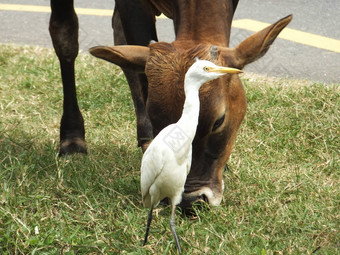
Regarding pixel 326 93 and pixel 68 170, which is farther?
pixel 326 93

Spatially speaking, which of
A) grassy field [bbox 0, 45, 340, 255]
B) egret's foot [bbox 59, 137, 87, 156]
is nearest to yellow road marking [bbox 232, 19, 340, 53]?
grassy field [bbox 0, 45, 340, 255]

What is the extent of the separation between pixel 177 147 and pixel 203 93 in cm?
36

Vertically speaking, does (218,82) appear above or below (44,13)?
above

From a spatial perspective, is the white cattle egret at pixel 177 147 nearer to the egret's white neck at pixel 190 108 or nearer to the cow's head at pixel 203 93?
the egret's white neck at pixel 190 108

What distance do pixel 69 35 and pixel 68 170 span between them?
1.22 meters

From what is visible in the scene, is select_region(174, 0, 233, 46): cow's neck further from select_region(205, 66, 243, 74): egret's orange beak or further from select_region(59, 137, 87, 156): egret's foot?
select_region(59, 137, 87, 156): egret's foot

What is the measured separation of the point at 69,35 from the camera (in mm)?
5191

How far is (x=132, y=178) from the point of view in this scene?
4.39 m

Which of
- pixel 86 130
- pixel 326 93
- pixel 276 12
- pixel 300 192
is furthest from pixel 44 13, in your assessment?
pixel 300 192

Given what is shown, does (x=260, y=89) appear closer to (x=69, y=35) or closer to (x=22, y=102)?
(x=69, y=35)

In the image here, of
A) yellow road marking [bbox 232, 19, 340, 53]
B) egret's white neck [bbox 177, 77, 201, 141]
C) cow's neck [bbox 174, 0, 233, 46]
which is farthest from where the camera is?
yellow road marking [bbox 232, 19, 340, 53]

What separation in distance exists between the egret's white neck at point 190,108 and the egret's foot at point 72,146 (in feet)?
6.59

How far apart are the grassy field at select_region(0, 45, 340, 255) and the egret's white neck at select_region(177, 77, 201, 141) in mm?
675

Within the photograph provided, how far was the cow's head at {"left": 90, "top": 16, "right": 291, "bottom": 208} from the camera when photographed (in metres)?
3.32
